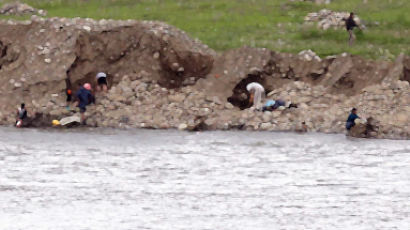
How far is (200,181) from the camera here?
3334 centimetres

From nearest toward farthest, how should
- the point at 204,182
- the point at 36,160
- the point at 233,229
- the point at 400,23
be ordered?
the point at 233,229 → the point at 204,182 → the point at 36,160 → the point at 400,23

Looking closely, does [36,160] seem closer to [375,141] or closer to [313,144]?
[313,144]

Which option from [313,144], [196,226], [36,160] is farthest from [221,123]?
[196,226]

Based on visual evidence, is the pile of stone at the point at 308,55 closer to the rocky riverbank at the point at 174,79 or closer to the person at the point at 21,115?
the rocky riverbank at the point at 174,79

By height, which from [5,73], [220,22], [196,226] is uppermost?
[220,22]

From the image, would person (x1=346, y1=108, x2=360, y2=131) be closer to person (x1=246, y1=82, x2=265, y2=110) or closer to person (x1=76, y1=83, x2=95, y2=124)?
Result: person (x1=246, y1=82, x2=265, y2=110)

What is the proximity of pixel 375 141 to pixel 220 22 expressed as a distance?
16251mm

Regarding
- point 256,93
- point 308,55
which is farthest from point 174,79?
point 308,55

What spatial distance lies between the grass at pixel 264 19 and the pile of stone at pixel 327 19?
0.62 m

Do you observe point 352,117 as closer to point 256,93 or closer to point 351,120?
point 351,120

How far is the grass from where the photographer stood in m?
49.4

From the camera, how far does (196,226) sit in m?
28.4

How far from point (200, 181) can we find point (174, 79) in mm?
14309

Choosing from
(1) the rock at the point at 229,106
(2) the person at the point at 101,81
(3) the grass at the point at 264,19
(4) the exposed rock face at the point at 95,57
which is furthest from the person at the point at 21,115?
(3) the grass at the point at 264,19
